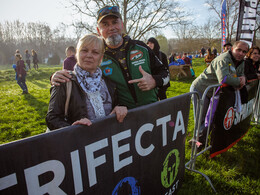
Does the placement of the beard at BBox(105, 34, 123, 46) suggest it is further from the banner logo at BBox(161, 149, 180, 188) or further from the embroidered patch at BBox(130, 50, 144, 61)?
the banner logo at BBox(161, 149, 180, 188)

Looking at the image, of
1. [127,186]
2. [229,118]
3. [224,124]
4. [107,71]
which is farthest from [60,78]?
[229,118]

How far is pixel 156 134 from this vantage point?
1770mm

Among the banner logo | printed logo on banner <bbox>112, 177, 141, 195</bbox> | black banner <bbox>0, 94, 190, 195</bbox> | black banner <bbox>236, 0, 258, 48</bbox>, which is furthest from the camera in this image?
black banner <bbox>236, 0, 258, 48</bbox>

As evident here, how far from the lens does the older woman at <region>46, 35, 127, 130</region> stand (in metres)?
1.45

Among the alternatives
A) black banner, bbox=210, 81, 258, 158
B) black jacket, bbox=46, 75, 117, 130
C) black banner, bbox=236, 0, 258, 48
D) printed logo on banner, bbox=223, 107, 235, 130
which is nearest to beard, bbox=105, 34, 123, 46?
black jacket, bbox=46, 75, 117, 130

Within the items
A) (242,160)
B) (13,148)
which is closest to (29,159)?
(13,148)

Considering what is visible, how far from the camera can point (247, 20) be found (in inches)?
270

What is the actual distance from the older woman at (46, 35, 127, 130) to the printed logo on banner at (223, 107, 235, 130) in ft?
6.97

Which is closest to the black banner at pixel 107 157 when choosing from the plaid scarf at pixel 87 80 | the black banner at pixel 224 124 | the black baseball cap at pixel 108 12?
the plaid scarf at pixel 87 80

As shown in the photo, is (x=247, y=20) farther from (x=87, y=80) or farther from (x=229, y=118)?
(x=87, y=80)

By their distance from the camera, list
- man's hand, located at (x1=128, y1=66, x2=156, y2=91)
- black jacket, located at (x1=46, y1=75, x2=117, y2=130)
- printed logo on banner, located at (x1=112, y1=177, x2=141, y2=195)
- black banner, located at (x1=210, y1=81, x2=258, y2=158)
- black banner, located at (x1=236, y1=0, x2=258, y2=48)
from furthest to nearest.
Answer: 1. black banner, located at (x1=236, y1=0, x2=258, y2=48)
2. black banner, located at (x1=210, y1=81, x2=258, y2=158)
3. man's hand, located at (x1=128, y1=66, x2=156, y2=91)
4. printed logo on banner, located at (x1=112, y1=177, x2=141, y2=195)
5. black jacket, located at (x1=46, y1=75, x2=117, y2=130)

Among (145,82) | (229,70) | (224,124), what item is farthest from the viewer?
(229,70)

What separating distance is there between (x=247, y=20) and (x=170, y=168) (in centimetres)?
750

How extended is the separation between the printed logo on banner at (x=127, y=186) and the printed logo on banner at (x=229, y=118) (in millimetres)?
1982
